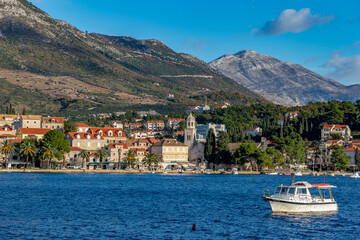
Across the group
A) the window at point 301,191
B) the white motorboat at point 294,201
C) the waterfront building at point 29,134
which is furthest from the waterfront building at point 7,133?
the window at point 301,191

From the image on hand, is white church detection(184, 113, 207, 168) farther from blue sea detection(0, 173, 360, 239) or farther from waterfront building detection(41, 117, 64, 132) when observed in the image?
blue sea detection(0, 173, 360, 239)

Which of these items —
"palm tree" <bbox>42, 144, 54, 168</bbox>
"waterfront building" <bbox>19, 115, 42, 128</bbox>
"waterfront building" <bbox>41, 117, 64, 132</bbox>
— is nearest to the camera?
"palm tree" <bbox>42, 144, 54, 168</bbox>

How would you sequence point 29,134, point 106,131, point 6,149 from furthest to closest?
point 106,131, point 29,134, point 6,149

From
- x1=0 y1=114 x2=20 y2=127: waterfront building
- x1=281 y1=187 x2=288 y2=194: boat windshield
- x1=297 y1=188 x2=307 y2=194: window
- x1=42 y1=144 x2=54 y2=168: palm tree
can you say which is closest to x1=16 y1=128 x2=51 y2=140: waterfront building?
x1=0 y1=114 x2=20 y2=127: waterfront building

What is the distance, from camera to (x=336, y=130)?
578ft

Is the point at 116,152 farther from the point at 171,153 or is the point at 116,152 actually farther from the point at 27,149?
the point at 27,149

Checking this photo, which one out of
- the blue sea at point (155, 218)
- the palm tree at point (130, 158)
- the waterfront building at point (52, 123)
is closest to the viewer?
the blue sea at point (155, 218)

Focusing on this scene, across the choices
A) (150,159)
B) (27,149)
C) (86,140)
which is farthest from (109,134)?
(27,149)

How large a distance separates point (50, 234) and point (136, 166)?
339 ft

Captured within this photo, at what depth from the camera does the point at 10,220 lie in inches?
1779

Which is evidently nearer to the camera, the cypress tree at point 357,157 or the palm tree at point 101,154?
the palm tree at point 101,154

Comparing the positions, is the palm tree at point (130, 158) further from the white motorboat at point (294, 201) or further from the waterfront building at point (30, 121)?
the white motorboat at point (294, 201)

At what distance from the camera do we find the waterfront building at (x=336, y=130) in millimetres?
175750

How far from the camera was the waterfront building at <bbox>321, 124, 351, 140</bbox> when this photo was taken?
6919 inches
